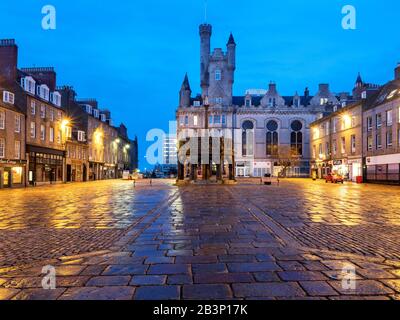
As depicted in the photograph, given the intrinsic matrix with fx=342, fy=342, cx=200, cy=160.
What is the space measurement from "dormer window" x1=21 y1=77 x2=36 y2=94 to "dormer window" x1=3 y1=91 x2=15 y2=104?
1.87 metres

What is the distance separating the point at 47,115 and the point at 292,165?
5250 cm

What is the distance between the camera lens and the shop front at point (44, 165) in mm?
41094

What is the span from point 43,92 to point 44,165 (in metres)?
9.84

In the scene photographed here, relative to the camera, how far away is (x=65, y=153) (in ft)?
168

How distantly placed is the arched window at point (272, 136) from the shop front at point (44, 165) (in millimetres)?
47914

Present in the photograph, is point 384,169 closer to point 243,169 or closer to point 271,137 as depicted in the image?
point 271,137

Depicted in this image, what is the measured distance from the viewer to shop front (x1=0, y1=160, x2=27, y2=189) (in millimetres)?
35844

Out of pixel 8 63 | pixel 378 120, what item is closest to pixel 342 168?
pixel 378 120

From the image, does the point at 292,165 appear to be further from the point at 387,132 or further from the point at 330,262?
the point at 330,262

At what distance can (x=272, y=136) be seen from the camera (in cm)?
8156

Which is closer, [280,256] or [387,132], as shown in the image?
[280,256]

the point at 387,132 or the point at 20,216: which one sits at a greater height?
the point at 387,132

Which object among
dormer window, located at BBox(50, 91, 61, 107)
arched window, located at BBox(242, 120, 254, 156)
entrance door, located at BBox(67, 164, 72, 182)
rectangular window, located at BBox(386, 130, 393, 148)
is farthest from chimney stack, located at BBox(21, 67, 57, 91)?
rectangular window, located at BBox(386, 130, 393, 148)
